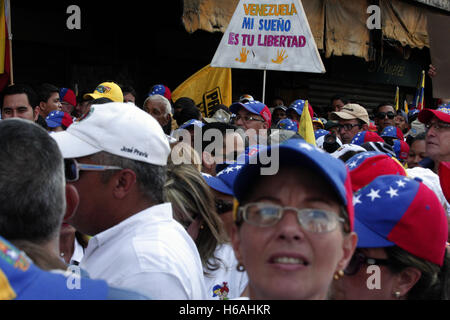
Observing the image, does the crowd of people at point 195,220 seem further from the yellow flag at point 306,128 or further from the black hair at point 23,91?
the black hair at point 23,91

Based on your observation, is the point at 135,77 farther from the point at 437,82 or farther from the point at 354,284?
the point at 354,284

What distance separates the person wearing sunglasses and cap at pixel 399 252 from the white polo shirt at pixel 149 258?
58 cm

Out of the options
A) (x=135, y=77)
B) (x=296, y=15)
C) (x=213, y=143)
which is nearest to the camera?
(x=213, y=143)

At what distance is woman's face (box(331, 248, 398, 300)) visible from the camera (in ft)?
6.72

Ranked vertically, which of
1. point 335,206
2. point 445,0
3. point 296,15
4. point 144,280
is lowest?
point 144,280

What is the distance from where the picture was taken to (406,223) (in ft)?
6.79

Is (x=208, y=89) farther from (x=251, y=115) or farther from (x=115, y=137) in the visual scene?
(x=115, y=137)

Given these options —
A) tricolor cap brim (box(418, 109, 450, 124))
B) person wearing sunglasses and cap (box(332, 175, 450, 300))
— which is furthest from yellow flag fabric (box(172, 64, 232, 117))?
person wearing sunglasses and cap (box(332, 175, 450, 300))

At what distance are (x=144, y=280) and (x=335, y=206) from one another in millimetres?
713

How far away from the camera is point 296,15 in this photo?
6734 mm

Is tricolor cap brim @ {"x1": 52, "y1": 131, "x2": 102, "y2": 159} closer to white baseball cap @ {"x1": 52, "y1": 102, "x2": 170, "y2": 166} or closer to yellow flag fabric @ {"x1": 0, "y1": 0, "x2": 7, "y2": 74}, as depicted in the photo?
white baseball cap @ {"x1": 52, "y1": 102, "x2": 170, "y2": 166}

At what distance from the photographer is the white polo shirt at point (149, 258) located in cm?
185

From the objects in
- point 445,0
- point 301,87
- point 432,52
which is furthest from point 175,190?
point 445,0

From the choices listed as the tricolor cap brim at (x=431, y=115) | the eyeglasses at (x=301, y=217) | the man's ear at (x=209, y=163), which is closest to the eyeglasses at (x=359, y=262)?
the eyeglasses at (x=301, y=217)
